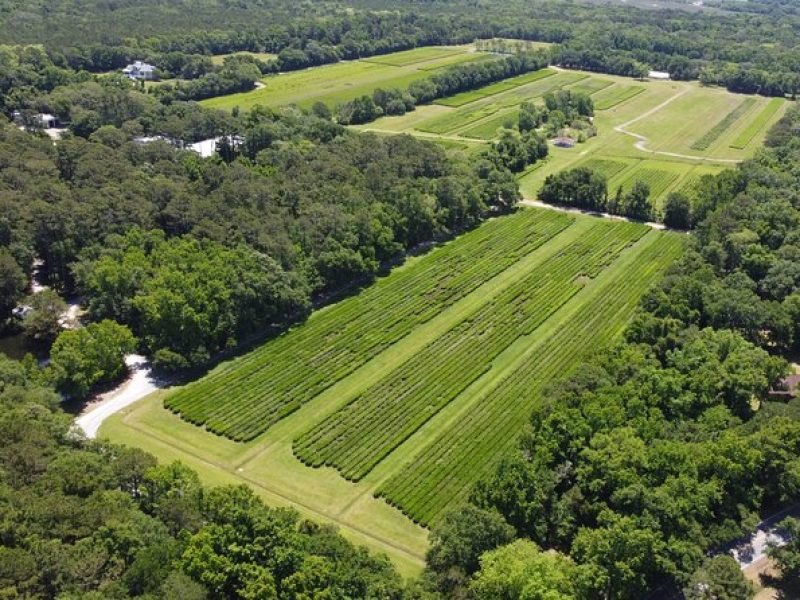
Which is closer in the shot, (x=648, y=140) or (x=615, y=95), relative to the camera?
(x=648, y=140)

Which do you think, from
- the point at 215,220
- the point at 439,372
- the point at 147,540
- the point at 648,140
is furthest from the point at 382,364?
the point at 648,140

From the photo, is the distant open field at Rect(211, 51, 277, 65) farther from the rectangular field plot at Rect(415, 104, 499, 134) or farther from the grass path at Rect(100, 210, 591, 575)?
the grass path at Rect(100, 210, 591, 575)

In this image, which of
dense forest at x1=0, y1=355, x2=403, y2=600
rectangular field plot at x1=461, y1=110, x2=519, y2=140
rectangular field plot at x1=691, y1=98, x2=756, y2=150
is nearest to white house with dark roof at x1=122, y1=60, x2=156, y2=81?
rectangular field plot at x1=461, y1=110, x2=519, y2=140

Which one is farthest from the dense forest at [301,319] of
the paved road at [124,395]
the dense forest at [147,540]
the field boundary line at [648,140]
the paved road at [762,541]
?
the field boundary line at [648,140]

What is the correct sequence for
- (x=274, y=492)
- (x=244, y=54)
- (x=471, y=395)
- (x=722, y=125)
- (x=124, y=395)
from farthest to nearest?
(x=244, y=54)
(x=722, y=125)
(x=471, y=395)
(x=124, y=395)
(x=274, y=492)

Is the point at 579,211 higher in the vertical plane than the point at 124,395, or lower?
lower

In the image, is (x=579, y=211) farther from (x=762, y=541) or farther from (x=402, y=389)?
(x=762, y=541)

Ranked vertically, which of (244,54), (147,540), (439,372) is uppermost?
(244,54)

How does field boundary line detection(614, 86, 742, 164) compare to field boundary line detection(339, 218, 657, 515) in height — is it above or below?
above
